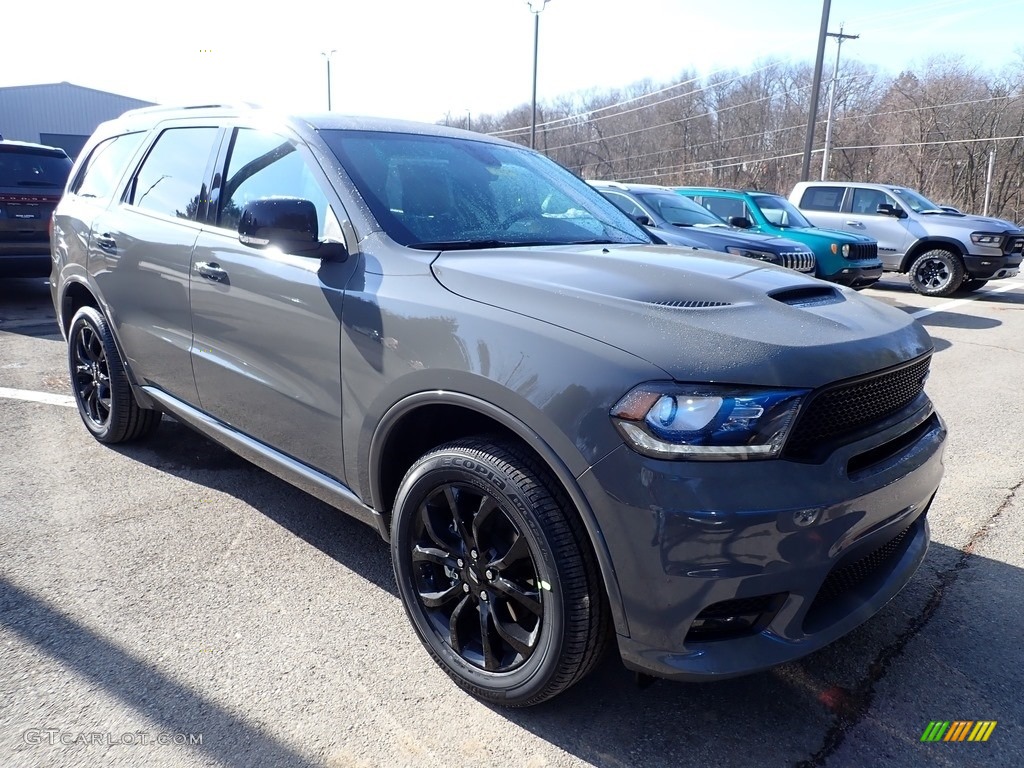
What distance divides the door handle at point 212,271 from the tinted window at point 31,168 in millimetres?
7232

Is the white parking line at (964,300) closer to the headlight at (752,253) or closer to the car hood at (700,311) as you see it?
the headlight at (752,253)

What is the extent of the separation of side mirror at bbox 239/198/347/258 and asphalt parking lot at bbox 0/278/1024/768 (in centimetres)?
134

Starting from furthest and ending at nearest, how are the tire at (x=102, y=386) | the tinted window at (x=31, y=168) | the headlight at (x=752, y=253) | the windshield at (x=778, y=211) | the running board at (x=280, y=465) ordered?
the windshield at (x=778, y=211) → the tinted window at (x=31, y=168) → the headlight at (x=752, y=253) → the tire at (x=102, y=386) → the running board at (x=280, y=465)

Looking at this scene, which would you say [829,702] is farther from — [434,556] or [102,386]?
[102,386]

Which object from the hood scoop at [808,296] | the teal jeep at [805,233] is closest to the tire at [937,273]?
the teal jeep at [805,233]

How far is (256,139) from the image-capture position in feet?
10.8

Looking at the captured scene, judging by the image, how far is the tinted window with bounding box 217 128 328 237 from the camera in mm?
2959

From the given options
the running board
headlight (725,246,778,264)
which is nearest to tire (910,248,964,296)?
headlight (725,246,778,264)

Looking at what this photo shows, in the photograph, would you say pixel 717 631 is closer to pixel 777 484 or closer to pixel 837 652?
pixel 777 484

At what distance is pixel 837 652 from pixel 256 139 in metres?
3.05

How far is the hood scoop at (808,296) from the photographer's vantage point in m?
2.46

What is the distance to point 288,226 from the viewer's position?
2.62 metres

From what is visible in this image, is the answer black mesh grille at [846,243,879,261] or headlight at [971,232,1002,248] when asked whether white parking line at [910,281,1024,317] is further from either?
black mesh grille at [846,243,879,261]

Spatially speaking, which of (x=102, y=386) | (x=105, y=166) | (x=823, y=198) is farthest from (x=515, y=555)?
(x=823, y=198)
